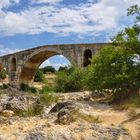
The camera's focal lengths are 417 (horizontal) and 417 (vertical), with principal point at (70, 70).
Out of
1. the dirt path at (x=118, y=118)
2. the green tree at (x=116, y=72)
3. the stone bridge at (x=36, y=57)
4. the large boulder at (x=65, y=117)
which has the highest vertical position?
the stone bridge at (x=36, y=57)

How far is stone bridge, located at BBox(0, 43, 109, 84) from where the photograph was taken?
43969mm

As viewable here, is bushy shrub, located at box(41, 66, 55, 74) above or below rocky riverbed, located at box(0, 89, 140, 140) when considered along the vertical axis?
above

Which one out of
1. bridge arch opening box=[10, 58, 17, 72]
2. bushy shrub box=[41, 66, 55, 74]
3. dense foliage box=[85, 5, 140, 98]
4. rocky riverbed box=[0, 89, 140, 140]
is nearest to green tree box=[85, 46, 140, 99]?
dense foliage box=[85, 5, 140, 98]

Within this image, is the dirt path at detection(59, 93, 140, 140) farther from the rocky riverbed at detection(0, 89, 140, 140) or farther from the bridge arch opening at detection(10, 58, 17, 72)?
the bridge arch opening at detection(10, 58, 17, 72)

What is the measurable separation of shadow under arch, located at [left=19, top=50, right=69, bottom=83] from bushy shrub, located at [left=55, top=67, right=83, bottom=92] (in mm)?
12151

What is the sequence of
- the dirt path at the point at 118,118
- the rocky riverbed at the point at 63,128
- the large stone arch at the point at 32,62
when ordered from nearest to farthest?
the rocky riverbed at the point at 63,128, the dirt path at the point at 118,118, the large stone arch at the point at 32,62

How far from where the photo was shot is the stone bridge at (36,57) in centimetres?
4397

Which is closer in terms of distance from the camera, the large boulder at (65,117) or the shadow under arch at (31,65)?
the large boulder at (65,117)

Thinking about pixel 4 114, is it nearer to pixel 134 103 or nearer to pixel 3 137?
pixel 3 137

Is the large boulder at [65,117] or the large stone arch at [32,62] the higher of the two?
the large stone arch at [32,62]

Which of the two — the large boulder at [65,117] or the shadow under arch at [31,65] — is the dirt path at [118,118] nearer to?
the large boulder at [65,117]

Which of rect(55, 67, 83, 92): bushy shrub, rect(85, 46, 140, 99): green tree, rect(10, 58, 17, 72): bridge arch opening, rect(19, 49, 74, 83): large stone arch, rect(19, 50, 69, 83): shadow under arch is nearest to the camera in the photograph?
rect(85, 46, 140, 99): green tree

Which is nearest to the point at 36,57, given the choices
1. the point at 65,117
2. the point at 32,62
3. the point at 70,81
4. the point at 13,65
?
the point at 32,62

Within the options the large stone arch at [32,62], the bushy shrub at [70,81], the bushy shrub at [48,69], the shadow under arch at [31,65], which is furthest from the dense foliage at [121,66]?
the bushy shrub at [48,69]
